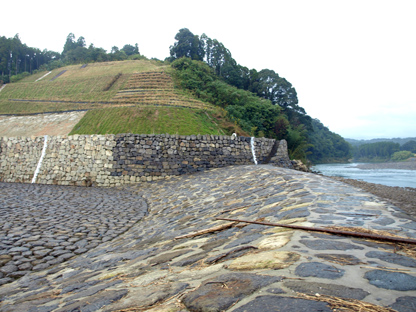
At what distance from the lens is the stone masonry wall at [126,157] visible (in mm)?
12414

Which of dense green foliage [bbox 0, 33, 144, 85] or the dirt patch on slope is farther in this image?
dense green foliage [bbox 0, 33, 144, 85]

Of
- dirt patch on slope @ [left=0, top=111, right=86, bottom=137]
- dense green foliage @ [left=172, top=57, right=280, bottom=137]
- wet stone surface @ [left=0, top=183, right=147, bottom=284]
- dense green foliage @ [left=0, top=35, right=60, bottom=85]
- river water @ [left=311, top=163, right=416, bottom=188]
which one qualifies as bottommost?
river water @ [left=311, top=163, right=416, bottom=188]

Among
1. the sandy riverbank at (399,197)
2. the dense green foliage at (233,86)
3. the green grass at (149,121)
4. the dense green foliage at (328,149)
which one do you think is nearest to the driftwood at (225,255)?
the sandy riverbank at (399,197)

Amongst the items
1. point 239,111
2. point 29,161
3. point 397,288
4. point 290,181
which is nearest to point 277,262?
point 397,288

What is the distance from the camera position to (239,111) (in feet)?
97.2

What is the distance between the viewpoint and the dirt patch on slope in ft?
88.2

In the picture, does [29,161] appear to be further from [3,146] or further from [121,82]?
[121,82]

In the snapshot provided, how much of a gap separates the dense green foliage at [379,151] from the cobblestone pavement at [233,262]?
178 ft

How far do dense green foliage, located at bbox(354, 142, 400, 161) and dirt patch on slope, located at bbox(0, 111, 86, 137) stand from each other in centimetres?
5137

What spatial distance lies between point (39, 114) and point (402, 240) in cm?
3847

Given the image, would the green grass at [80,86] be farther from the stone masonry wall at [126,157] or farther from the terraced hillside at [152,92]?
the stone masonry wall at [126,157]

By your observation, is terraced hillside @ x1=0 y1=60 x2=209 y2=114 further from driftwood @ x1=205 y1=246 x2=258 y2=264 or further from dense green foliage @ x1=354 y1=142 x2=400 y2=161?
dense green foliage @ x1=354 y1=142 x2=400 y2=161

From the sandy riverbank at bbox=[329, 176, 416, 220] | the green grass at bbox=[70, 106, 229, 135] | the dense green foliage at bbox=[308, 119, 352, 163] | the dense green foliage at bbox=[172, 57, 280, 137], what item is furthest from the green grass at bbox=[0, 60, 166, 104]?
the sandy riverbank at bbox=[329, 176, 416, 220]

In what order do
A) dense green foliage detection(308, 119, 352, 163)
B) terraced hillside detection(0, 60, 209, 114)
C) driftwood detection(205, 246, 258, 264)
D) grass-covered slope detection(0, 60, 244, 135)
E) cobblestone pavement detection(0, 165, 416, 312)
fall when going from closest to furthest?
1. cobblestone pavement detection(0, 165, 416, 312)
2. driftwood detection(205, 246, 258, 264)
3. grass-covered slope detection(0, 60, 244, 135)
4. terraced hillside detection(0, 60, 209, 114)
5. dense green foliage detection(308, 119, 352, 163)
